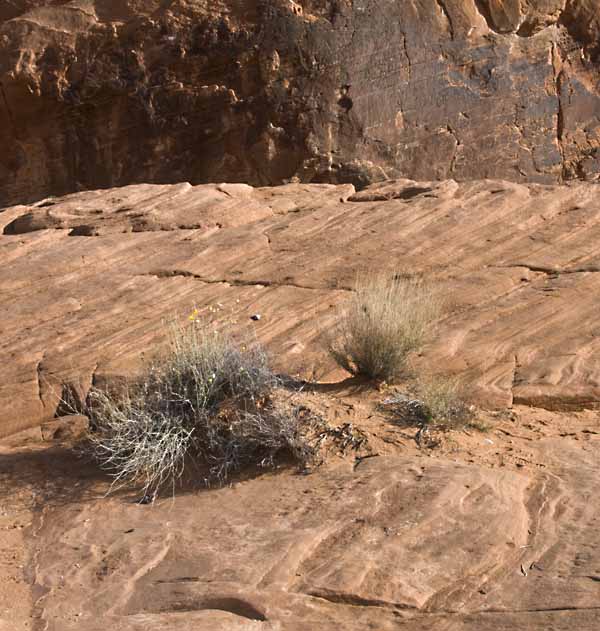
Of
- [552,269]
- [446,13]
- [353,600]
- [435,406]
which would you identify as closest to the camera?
[353,600]

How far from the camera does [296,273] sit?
8.09 metres

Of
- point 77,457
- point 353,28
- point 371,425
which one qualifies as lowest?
point 77,457

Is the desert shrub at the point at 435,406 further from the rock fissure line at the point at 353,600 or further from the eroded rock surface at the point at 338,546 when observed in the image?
the rock fissure line at the point at 353,600

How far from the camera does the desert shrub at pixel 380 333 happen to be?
20.4ft

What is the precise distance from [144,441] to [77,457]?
0.71 m

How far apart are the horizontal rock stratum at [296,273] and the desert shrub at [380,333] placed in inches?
8.8

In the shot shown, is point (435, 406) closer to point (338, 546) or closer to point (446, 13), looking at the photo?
point (338, 546)

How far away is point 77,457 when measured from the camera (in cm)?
592

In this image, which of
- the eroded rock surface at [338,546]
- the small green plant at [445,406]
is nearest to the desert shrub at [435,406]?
the small green plant at [445,406]

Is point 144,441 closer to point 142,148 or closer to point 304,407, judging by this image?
point 304,407

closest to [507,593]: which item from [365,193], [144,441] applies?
[144,441]

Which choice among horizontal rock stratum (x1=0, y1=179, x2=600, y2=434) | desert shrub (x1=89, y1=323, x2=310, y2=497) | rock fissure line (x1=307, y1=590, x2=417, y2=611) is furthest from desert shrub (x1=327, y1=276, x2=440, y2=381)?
rock fissure line (x1=307, y1=590, x2=417, y2=611)

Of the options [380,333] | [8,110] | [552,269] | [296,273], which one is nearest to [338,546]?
[380,333]

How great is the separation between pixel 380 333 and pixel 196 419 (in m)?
1.33
